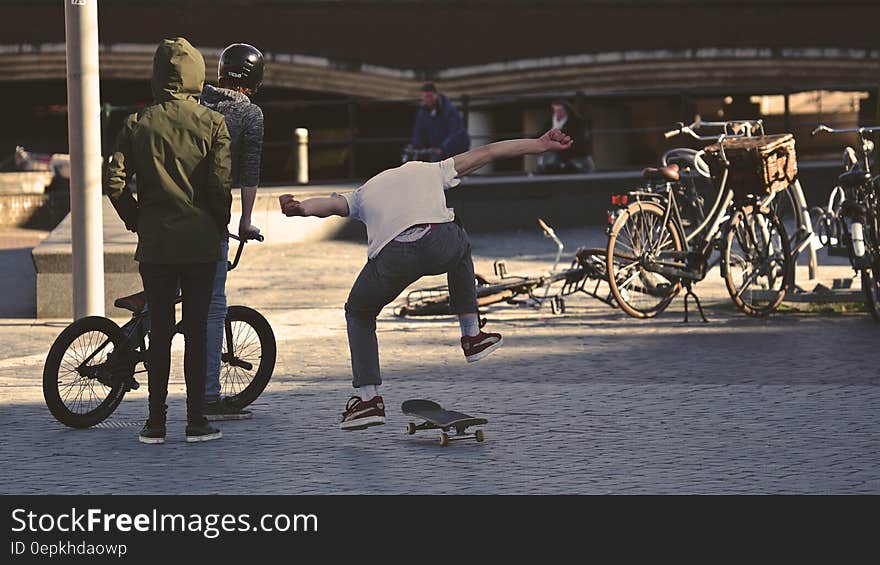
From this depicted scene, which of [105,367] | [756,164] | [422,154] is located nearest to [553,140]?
[105,367]

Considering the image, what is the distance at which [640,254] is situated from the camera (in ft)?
38.2

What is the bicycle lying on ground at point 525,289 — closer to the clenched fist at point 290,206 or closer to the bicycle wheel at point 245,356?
the bicycle wheel at point 245,356

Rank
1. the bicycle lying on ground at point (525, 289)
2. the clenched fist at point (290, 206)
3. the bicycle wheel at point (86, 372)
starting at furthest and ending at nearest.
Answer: the bicycle lying on ground at point (525, 289)
the bicycle wheel at point (86, 372)
the clenched fist at point (290, 206)

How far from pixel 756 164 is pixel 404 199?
4489mm

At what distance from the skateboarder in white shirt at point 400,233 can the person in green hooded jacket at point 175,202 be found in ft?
1.50

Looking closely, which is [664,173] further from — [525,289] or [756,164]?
[525,289]

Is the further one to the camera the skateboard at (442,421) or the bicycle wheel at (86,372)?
the bicycle wheel at (86,372)

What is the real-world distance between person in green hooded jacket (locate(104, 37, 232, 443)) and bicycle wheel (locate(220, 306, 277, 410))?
0.73 metres

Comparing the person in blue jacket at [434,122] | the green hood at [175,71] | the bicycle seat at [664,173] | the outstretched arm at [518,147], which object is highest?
the person in blue jacket at [434,122]

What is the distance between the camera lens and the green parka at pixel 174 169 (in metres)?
7.57

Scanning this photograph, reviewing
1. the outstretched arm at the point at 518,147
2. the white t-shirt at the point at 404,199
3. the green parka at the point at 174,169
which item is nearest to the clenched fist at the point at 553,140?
the outstretched arm at the point at 518,147

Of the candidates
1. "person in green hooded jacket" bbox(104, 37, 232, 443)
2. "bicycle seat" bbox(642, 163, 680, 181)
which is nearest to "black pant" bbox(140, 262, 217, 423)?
"person in green hooded jacket" bbox(104, 37, 232, 443)

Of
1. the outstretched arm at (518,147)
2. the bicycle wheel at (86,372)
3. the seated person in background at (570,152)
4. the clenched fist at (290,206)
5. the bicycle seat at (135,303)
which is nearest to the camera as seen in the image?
the clenched fist at (290,206)
